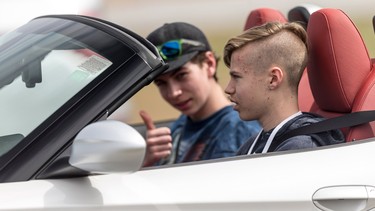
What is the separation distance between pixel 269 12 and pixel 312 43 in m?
0.81

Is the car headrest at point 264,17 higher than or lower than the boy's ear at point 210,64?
higher

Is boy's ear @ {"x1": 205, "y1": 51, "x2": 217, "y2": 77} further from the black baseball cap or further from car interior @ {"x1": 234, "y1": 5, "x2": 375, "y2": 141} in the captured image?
car interior @ {"x1": 234, "y1": 5, "x2": 375, "y2": 141}

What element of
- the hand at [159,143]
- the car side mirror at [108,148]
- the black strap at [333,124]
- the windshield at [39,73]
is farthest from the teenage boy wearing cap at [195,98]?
the car side mirror at [108,148]

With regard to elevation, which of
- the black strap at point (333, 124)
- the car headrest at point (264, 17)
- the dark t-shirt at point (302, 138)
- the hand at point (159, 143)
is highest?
the car headrest at point (264, 17)

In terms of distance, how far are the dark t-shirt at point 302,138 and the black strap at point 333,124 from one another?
22 millimetres

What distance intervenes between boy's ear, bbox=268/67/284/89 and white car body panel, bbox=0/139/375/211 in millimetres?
537

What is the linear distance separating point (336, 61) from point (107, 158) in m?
1.15

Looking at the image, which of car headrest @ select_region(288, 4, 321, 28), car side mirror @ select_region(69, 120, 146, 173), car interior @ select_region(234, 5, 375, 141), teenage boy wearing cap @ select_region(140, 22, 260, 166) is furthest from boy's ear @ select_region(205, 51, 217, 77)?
car side mirror @ select_region(69, 120, 146, 173)

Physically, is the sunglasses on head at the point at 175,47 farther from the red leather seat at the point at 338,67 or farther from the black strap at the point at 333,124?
the black strap at the point at 333,124

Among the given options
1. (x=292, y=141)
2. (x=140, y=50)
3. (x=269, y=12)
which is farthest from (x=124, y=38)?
(x=269, y=12)

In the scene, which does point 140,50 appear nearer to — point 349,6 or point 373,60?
point 373,60

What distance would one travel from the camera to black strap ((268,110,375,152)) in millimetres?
3443

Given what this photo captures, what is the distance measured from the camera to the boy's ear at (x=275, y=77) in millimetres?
3648

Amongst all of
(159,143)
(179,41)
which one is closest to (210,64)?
(179,41)
